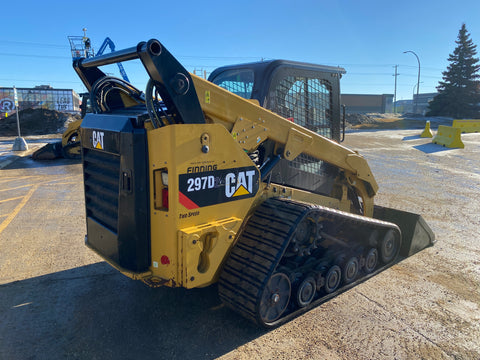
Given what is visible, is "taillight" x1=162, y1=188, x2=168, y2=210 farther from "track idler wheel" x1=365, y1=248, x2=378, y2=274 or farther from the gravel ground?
"track idler wheel" x1=365, y1=248, x2=378, y2=274

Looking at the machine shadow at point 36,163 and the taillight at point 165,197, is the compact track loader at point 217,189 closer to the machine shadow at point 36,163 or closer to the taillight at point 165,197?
the taillight at point 165,197

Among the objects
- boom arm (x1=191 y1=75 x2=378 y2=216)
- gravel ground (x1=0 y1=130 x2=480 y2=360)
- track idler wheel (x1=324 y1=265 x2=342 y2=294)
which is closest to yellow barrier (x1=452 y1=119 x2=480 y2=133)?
gravel ground (x1=0 y1=130 x2=480 y2=360)

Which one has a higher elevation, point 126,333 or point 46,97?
point 46,97

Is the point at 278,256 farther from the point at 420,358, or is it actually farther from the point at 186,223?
the point at 420,358

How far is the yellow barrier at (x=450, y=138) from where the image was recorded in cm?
1803

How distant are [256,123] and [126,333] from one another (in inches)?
90.0

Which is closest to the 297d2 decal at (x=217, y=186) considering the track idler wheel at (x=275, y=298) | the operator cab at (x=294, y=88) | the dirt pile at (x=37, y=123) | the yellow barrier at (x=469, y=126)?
the track idler wheel at (x=275, y=298)

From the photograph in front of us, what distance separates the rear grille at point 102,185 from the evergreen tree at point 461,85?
46.6m

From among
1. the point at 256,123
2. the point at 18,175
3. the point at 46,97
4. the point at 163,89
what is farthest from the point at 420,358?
the point at 46,97

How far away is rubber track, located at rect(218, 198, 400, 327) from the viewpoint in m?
3.17

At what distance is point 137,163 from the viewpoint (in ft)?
9.73

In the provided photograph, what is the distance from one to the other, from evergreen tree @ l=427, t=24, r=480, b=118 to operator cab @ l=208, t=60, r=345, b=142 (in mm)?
43907

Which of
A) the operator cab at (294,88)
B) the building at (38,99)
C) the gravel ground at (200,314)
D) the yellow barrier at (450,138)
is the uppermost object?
the building at (38,99)

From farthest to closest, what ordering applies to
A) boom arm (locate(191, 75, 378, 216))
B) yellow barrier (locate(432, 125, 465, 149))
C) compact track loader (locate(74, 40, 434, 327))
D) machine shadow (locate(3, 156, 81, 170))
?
1. yellow barrier (locate(432, 125, 465, 149))
2. machine shadow (locate(3, 156, 81, 170))
3. boom arm (locate(191, 75, 378, 216))
4. compact track loader (locate(74, 40, 434, 327))
